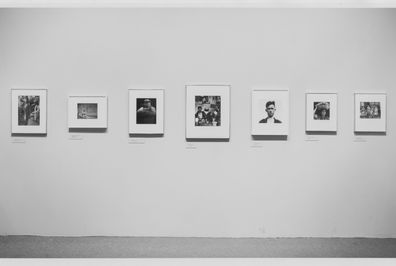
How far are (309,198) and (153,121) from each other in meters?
3.02

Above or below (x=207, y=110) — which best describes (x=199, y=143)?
below

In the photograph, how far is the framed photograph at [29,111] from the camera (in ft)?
27.4

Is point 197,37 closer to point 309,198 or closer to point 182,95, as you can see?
point 182,95

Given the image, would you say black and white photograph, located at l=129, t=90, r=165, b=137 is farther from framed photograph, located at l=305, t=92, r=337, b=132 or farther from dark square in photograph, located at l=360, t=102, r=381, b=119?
dark square in photograph, located at l=360, t=102, r=381, b=119

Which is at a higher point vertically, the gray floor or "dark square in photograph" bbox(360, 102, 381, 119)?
"dark square in photograph" bbox(360, 102, 381, 119)

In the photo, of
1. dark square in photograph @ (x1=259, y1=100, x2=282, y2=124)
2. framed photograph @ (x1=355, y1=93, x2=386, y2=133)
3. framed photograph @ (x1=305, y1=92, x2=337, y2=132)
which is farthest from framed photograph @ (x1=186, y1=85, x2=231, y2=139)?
framed photograph @ (x1=355, y1=93, x2=386, y2=133)

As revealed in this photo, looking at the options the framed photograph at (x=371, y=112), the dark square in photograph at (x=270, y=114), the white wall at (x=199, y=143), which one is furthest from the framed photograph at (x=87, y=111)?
the framed photograph at (x=371, y=112)

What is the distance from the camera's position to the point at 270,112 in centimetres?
832

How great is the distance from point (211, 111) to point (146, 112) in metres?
1.12

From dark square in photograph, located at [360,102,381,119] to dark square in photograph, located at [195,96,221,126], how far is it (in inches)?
98.2

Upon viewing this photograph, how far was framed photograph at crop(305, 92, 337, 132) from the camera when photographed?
8.33 m

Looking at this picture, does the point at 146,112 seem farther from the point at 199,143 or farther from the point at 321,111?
the point at 321,111

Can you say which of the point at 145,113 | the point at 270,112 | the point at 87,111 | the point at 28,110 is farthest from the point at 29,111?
the point at 270,112

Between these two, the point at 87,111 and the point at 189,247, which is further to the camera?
the point at 87,111
